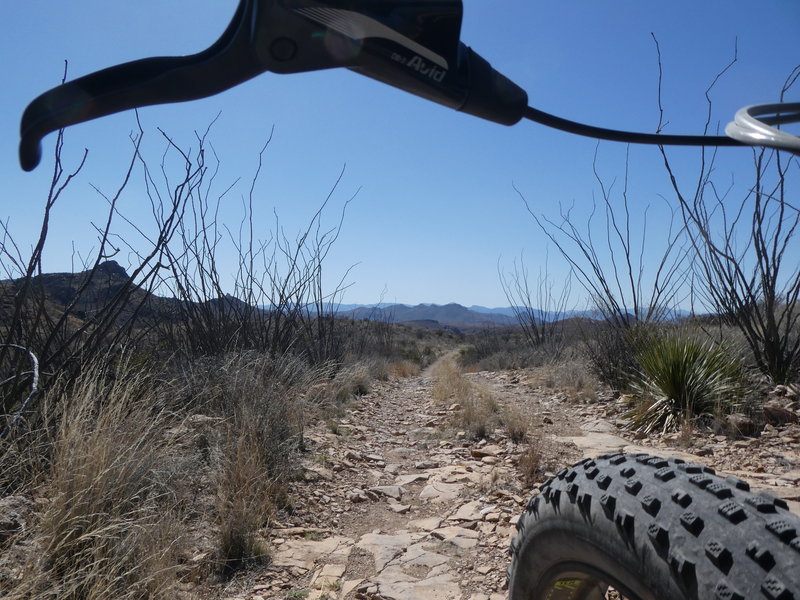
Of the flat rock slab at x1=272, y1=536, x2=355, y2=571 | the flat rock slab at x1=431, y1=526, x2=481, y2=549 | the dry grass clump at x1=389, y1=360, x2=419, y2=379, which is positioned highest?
the flat rock slab at x1=431, y1=526, x2=481, y2=549

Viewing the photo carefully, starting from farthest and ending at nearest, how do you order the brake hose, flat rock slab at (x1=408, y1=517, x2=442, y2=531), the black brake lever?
1. flat rock slab at (x1=408, y1=517, x2=442, y2=531)
2. the brake hose
3. the black brake lever

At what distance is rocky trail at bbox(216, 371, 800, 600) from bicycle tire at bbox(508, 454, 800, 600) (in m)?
1.36

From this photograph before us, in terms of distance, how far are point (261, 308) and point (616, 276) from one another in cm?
512

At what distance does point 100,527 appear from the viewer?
254cm

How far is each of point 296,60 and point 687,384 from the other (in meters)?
5.91

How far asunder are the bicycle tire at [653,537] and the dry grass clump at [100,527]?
59.6 inches

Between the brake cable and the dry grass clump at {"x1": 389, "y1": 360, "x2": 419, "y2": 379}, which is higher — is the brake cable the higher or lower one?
the higher one

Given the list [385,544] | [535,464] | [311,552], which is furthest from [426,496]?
[311,552]

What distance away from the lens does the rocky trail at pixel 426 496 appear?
113 inches

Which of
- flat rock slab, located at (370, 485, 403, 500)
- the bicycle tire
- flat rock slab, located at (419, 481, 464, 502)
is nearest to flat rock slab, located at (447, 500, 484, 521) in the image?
flat rock slab, located at (419, 481, 464, 502)

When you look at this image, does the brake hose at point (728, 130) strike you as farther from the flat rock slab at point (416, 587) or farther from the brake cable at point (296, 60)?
the flat rock slab at point (416, 587)

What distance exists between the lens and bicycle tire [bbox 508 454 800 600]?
3.01 ft

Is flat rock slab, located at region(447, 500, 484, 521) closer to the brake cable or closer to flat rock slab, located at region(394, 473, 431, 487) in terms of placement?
flat rock slab, located at region(394, 473, 431, 487)

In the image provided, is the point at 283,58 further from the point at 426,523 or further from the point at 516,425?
the point at 516,425
